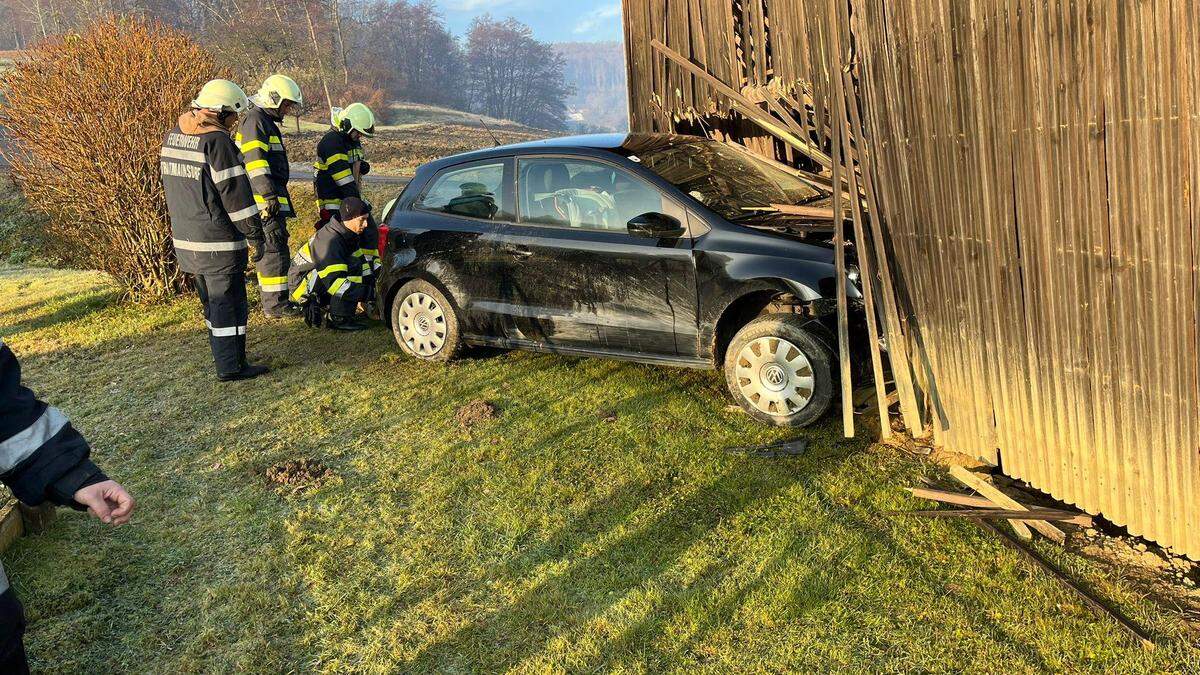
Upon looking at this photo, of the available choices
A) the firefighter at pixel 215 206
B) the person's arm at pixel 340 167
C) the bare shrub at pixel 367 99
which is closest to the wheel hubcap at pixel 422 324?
the firefighter at pixel 215 206

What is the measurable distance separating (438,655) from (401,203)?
155 inches

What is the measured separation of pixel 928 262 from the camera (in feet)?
12.1

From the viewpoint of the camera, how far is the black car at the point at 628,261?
457 cm

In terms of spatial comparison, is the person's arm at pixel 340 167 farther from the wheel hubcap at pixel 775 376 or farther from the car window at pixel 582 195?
the wheel hubcap at pixel 775 376

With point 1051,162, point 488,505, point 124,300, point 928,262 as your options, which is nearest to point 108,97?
point 124,300

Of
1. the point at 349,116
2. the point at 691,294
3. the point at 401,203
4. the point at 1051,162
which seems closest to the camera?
the point at 1051,162

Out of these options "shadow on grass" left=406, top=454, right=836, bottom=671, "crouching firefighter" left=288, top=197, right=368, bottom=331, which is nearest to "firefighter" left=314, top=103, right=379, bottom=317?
"crouching firefighter" left=288, top=197, right=368, bottom=331

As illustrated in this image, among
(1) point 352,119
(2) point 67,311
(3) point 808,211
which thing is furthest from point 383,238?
(2) point 67,311

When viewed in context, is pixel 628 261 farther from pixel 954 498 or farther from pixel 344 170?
pixel 344 170

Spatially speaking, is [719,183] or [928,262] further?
[719,183]

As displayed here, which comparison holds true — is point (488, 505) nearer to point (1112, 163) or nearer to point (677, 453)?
point (677, 453)

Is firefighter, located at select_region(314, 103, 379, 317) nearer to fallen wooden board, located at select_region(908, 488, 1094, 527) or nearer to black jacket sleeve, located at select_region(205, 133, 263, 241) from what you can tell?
black jacket sleeve, located at select_region(205, 133, 263, 241)

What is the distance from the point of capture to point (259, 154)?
662 cm

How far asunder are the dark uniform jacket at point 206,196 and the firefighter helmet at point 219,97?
11 cm
